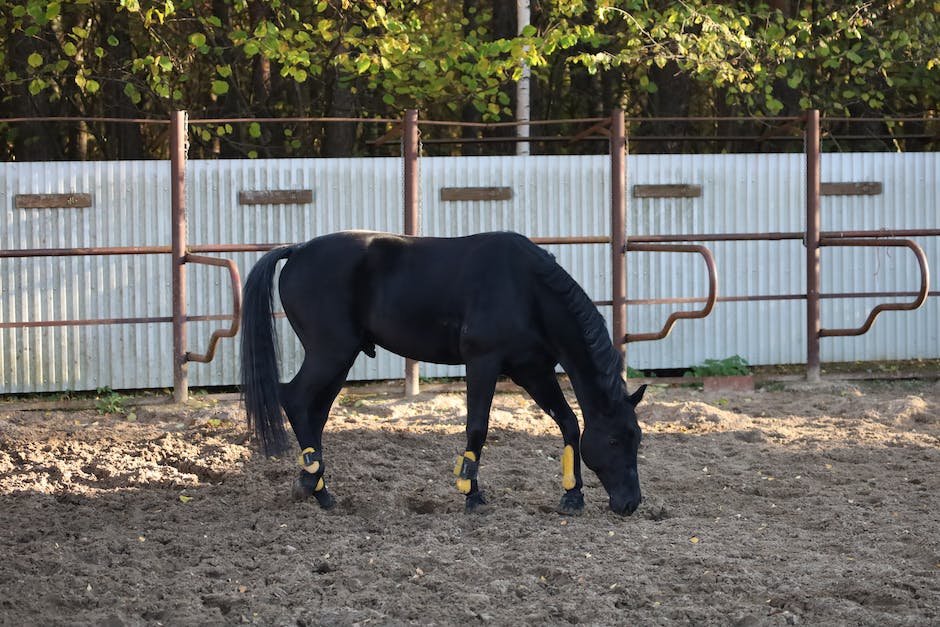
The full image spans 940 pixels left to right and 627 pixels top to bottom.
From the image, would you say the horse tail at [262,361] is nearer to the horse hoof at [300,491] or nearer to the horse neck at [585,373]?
the horse hoof at [300,491]

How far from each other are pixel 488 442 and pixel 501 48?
4.55 m

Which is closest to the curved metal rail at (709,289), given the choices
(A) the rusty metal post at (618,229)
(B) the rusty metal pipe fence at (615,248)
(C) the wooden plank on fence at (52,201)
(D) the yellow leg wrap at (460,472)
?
(B) the rusty metal pipe fence at (615,248)

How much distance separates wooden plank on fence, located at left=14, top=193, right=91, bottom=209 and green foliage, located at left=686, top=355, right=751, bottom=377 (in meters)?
4.67

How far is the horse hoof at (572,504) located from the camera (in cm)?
512

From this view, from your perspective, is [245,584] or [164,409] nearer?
[245,584]

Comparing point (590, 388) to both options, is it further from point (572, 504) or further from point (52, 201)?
point (52, 201)

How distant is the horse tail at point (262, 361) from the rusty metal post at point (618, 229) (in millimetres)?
3309

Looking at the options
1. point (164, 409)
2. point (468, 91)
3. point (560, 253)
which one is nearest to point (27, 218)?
point (164, 409)

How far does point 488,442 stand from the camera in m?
6.57

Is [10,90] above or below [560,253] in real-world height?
above

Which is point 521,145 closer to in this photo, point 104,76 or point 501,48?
point 501,48

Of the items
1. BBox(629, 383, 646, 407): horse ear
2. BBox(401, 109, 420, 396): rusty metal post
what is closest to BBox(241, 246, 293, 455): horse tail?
BBox(629, 383, 646, 407): horse ear

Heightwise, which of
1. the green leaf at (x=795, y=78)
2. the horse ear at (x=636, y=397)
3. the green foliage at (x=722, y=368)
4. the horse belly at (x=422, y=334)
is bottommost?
the green foliage at (x=722, y=368)

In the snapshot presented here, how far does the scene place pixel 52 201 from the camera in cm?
834
